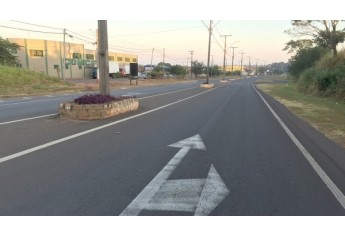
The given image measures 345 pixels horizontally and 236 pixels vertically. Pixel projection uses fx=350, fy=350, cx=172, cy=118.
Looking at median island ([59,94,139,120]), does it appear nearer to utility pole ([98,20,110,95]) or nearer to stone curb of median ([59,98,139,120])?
stone curb of median ([59,98,139,120])

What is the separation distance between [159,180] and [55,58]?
7775cm

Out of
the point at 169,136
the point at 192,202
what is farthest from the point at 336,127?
the point at 192,202

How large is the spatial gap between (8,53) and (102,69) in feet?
182

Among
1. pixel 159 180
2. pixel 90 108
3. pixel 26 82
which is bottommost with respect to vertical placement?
pixel 26 82

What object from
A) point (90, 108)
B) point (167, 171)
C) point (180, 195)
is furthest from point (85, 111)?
point (180, 195)

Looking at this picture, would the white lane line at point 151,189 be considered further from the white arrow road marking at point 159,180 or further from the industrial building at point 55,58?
the industrial building at point 55,58

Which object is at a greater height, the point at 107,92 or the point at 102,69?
the point at 102,69

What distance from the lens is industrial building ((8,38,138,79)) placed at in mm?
72125

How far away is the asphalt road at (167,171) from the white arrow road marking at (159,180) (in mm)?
13

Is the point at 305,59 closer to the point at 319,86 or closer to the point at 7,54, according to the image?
the point at 319,86

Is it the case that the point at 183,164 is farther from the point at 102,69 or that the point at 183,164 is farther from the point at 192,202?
the point at 102,69

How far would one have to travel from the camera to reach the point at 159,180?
5.43m

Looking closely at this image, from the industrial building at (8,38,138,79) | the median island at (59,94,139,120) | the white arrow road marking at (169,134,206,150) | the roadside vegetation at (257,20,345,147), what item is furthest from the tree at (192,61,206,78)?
the white arrow road marking at (169,134,206,150)

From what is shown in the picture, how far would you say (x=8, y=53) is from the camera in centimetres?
6238
